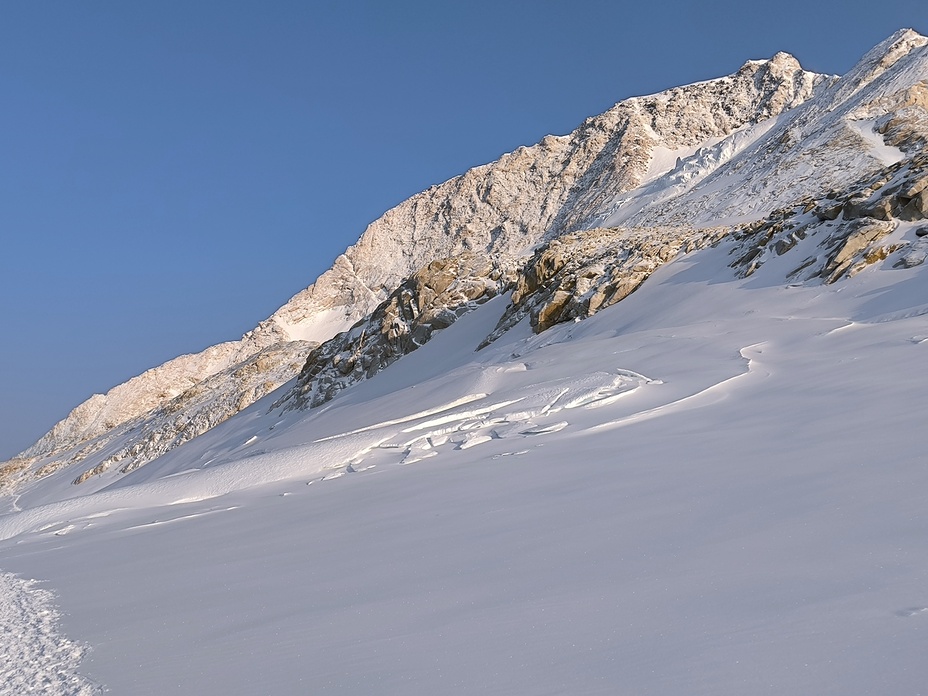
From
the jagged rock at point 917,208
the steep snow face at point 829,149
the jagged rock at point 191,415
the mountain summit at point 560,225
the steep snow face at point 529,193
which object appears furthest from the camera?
the steep snow face at point 529,193

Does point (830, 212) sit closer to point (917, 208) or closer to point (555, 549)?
point (917, 208)

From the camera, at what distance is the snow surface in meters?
2.37

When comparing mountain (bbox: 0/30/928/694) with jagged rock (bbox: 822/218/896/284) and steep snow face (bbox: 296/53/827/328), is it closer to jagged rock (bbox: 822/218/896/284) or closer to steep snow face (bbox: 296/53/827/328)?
jagged rock (bbox: 822/218/896/284)

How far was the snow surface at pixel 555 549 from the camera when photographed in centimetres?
237

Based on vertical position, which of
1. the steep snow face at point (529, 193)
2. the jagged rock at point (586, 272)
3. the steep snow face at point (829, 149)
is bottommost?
the jagged rock at point (586, 272)

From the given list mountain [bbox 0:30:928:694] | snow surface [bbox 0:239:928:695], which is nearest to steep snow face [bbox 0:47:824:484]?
mountain [bbox 0:30:928:694]

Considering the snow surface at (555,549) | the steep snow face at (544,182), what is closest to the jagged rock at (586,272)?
the snow surface at (555,549)

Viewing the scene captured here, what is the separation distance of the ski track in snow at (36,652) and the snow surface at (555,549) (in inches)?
3.1

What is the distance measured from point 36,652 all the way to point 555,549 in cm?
277

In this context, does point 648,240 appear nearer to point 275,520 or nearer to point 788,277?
point 788,277

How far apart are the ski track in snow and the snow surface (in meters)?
0.08

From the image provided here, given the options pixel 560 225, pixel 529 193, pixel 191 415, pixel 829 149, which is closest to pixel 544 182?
pixel 529 193

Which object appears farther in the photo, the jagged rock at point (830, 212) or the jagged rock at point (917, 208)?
the jagged rock at point (830, 212)

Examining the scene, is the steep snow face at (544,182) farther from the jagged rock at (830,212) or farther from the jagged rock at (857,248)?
the jagged rock at (857,248)
